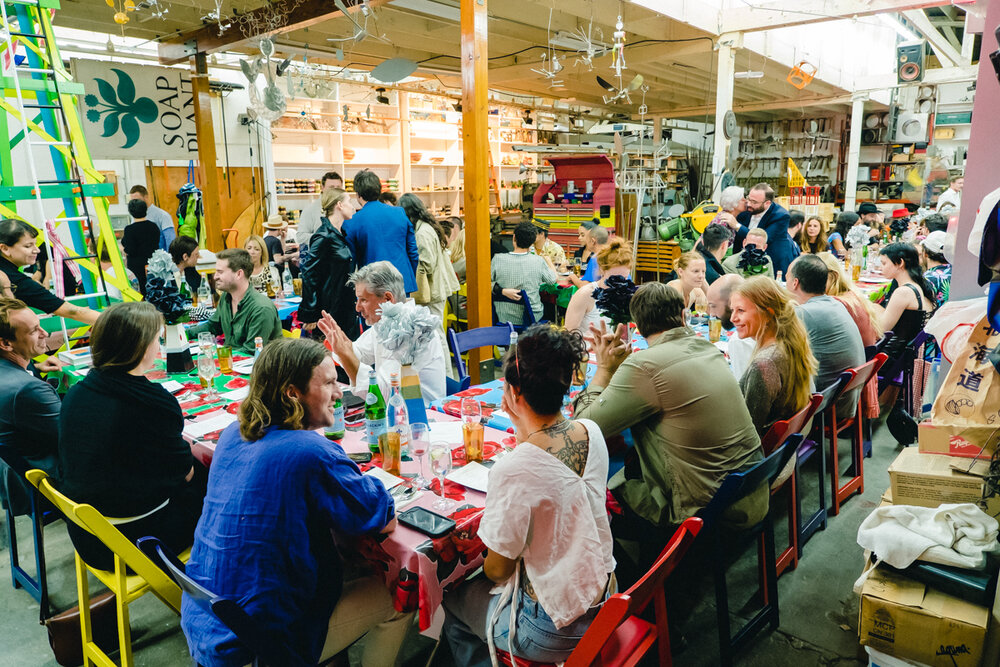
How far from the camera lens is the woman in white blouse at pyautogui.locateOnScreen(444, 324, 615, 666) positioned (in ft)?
5.32

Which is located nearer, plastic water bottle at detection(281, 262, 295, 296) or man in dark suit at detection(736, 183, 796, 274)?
man in dark suit at detection(736, 183, 796, 274)

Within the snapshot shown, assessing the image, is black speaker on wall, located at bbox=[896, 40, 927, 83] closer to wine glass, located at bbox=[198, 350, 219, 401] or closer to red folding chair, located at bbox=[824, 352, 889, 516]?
red folding chair, located at bbox=[824, 352, 889, 516]

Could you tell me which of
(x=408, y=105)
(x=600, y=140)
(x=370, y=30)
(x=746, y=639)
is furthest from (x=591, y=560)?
(x=600, y=140)

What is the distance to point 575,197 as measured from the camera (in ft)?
32.4

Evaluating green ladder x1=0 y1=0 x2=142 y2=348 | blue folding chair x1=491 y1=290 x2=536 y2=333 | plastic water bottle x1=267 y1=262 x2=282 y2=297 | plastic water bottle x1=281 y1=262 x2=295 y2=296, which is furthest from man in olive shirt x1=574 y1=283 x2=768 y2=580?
plastic water bottle x1=281 y1=262 x2=295 y2=296

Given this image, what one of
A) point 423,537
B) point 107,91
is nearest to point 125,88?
point 107,91

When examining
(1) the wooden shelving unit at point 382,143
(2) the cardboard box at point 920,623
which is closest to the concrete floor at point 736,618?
(2) the cardboard box at point 920,623

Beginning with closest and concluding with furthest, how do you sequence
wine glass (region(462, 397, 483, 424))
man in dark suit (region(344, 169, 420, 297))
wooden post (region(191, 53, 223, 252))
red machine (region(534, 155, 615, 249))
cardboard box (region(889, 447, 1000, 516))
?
1. cardboard box (region(889, 447, 1000, 516))
2. wine glass (region(462, 397, 483, 424))
3. man in dark suit (region(344, 169, 420, 297))
4. wooden post (region(191, 53, 223, 252))
5. red machine (region(534, 155, 615, 249))

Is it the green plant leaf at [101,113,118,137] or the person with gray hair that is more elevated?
the green plant leaf at [101,113,118,137]

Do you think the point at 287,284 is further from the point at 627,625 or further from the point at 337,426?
the point at 627,625

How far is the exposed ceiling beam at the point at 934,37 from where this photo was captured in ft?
26.4

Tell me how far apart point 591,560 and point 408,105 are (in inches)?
449

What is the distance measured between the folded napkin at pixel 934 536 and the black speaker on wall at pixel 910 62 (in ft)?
31.7

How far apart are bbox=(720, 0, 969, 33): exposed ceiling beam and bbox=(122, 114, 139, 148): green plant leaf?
22.7ft
